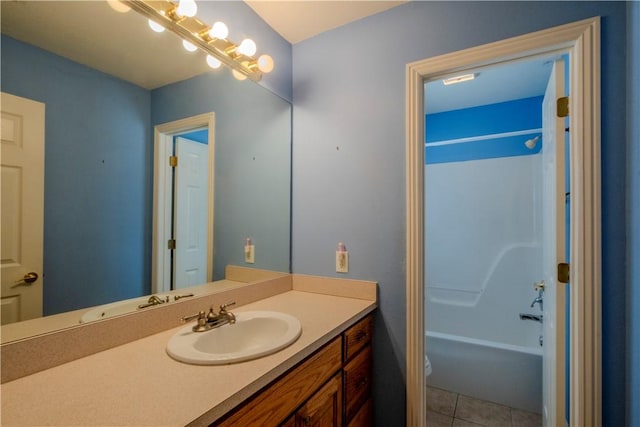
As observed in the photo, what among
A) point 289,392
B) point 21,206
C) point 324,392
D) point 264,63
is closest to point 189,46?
point 264,63

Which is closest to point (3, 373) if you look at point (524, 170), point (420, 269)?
point (420, 269)

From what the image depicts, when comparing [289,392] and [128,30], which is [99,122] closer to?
[128,30]

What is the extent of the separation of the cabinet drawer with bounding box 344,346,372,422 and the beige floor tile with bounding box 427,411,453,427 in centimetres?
74

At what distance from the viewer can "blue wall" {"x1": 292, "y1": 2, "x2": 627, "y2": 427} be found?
104 centimetres

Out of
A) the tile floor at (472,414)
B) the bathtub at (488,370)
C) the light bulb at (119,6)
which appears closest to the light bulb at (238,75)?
the light bulb at (119,6)

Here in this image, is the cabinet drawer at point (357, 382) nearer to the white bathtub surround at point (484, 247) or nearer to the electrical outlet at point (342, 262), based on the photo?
the electrical outlet at point (342, 262)

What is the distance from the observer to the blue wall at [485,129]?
2.47m

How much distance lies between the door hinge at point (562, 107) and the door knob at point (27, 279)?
76.5 inches

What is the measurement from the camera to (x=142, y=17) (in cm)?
103

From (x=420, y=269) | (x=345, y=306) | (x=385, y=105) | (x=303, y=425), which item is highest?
(x=385, y=105)

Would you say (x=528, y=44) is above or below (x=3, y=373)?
above

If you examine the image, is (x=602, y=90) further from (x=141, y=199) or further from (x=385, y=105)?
(x=141, y=199)

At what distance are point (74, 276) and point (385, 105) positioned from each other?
1.42 meters

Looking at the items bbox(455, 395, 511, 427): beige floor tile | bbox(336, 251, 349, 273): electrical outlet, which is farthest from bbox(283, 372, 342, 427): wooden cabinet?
bbox(455, 395, 511, 427): beige floor tile
